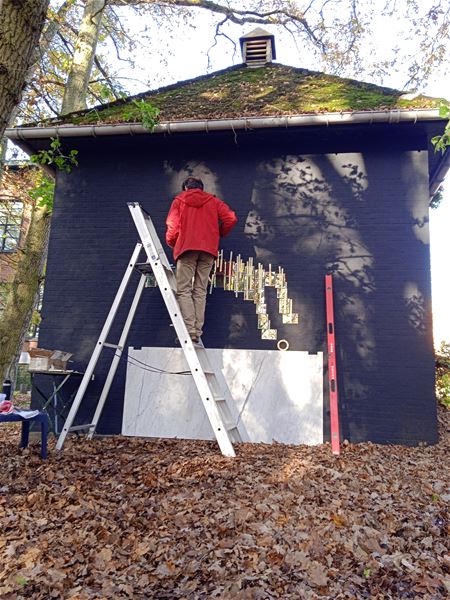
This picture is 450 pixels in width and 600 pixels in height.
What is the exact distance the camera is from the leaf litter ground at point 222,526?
2896 millimetres

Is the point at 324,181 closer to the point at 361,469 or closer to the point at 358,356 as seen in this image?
the point at 358,356

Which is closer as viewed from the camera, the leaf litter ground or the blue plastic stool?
the leaf litter ground

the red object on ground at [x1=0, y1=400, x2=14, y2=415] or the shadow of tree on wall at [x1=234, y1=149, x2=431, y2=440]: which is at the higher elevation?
the shadow of tree on wall at [x1=234, y1=149, x2=431, y2=440]

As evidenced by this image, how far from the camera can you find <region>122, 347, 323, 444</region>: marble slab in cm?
627

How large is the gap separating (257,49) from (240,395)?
6.34 meters

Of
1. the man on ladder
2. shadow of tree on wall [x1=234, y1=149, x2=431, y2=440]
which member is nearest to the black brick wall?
shadow of tree on wall [x1=234, y1=149, x2=431, y2=440]

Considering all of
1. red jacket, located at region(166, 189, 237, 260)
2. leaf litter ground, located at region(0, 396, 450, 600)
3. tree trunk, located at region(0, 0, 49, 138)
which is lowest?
leaf litter ground, located at region(0, 396, 450, 600)

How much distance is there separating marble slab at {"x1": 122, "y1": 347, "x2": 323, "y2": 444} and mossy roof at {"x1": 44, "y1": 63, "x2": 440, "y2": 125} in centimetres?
318

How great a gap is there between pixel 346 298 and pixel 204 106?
11.4ft

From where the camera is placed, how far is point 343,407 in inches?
248

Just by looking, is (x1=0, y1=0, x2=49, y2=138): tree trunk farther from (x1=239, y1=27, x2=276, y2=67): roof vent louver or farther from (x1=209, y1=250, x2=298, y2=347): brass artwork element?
(x1=239, y1=27, x2=276, y2=67): roof vent louver

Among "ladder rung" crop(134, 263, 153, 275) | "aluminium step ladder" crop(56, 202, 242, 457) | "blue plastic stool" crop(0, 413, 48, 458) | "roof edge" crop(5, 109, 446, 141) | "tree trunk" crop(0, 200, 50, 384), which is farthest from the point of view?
"tree trunk" crop(0, 200, 50, 384)

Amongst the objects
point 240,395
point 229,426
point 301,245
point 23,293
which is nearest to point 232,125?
point 301,245

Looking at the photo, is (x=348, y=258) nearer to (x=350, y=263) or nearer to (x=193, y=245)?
(x=350, y=263)
